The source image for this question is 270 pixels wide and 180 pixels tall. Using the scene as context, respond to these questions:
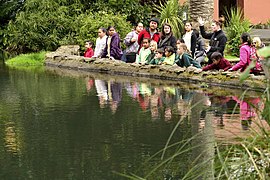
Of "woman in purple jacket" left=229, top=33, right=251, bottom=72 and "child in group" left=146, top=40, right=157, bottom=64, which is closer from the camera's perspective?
"woman in purple jacket" left=229, top=33, right=251, bottom=72

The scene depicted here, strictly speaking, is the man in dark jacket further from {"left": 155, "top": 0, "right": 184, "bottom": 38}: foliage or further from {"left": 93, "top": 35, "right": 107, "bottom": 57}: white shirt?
{"left": 155, "top": 0, "right": 184, "bottom": 38}: foliage

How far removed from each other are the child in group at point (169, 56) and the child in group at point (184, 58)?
24 cm

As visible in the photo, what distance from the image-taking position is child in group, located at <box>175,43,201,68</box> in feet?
50.3

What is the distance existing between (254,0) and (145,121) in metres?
22.2

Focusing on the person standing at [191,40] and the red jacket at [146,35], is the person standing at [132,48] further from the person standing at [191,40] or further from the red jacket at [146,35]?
the person standing at [191,40]

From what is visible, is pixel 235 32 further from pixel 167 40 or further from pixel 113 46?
pixel 167 40

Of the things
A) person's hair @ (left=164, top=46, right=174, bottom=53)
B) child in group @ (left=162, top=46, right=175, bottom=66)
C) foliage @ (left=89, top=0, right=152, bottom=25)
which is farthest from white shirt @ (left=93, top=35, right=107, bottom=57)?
foliage @ (left=89, top=0, right=152, bottom=25)

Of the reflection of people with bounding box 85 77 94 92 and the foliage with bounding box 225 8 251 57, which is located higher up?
the foliage with bounding box 225 8 251 57

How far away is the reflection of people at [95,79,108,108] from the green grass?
22.6 ft

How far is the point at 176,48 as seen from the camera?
658 inches

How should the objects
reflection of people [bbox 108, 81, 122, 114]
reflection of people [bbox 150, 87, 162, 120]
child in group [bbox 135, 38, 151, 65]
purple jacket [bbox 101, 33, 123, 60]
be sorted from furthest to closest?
purple jacket [bbox 101, 33, 123, 60] → child in group [bbox 135, 38, 151, 65] → reflection of people [bbox 108, 81, 122, 114] → reflection of people [bbox 150, 87, 162, 120]

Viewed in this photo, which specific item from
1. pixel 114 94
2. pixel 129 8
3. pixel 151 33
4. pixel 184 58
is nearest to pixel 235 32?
pixel 151 33

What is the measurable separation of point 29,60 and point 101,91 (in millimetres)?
9534

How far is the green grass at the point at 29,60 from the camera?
22253 mm
